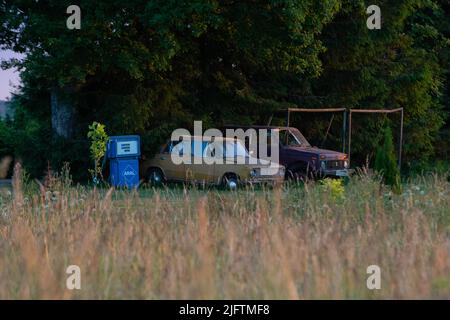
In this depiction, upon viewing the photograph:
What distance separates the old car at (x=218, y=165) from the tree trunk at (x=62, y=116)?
328cm

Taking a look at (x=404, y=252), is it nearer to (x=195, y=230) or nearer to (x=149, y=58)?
(x=195, y=230)

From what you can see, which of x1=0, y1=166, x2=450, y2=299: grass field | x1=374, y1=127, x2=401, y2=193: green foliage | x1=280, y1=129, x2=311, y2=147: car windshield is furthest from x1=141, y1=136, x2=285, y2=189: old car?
x1=0, y1=166, x2=450, y2=299: grass field

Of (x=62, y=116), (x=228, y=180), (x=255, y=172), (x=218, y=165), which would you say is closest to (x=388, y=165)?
(x=255, y=172)

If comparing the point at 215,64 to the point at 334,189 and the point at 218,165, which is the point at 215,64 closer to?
the point at 218,165

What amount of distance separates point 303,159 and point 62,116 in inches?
274

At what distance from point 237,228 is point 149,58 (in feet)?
44.8

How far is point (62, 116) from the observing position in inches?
932

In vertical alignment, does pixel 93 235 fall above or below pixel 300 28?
below

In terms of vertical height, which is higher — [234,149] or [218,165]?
[234,149]

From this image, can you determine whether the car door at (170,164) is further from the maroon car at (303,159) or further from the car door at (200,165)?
the maroon car at (303,159)

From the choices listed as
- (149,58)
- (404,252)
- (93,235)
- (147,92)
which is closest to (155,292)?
(93,235)

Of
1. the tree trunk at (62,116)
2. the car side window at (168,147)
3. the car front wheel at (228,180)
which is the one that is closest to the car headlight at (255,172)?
the car front wheel at (228,180)
